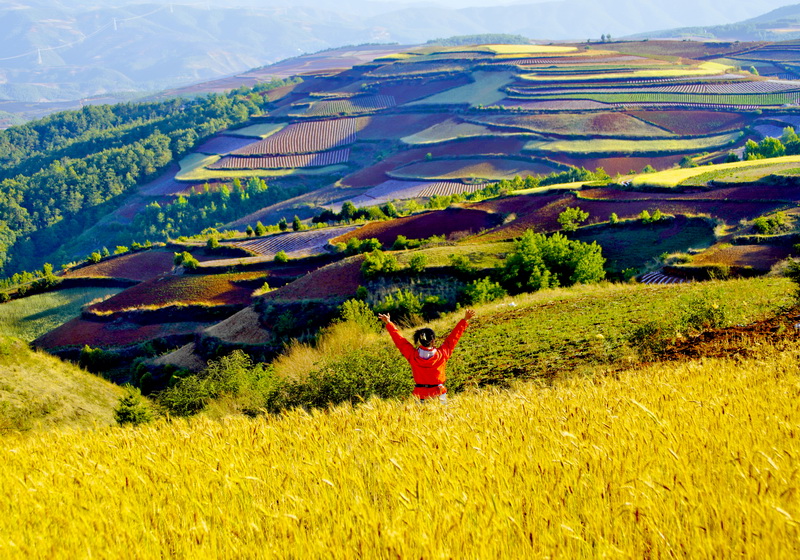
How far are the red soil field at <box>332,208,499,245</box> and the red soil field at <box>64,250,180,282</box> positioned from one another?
2037 cm

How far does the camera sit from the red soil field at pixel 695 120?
115 m

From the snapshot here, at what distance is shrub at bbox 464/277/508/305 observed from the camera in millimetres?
36312

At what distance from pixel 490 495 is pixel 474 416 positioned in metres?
2.97

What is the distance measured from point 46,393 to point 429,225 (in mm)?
36405

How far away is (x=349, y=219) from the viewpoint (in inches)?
2894

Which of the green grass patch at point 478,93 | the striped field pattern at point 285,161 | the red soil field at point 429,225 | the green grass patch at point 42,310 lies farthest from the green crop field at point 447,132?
the green grass patch at point 42,310

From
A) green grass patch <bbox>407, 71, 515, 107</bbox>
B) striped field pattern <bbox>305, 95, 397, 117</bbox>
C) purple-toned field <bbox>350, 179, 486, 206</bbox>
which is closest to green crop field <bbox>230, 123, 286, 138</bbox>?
striped field pattern <bbox>305, 95, 397, 117</bbox>

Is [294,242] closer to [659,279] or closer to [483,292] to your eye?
[483,292]

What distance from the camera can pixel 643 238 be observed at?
44.3 meters

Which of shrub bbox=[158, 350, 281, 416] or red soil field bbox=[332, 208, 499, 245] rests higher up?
shrub bbox=[158, 350, 281, 416]

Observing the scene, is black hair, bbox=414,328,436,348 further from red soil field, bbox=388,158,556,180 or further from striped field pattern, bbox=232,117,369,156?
striped field pattern, bbox=232,117,369,156

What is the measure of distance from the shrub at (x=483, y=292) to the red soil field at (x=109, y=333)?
19.9 metres

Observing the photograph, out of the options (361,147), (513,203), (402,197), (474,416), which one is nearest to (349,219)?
(513,203)

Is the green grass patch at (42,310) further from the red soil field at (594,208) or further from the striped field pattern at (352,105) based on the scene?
the striped field pattern at (352,105)
